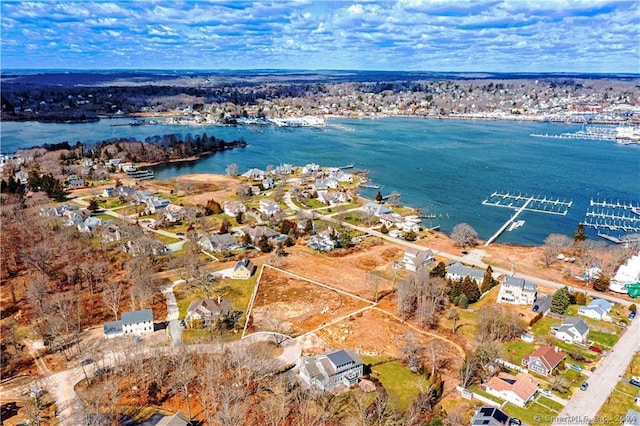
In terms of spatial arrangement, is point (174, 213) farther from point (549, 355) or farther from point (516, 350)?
point (549, 355)

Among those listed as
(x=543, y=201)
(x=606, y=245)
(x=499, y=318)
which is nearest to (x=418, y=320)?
(x=499, y=318)

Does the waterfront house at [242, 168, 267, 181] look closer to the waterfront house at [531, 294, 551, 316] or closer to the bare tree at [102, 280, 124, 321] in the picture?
the bare tree at [102, 280, 124, 321]

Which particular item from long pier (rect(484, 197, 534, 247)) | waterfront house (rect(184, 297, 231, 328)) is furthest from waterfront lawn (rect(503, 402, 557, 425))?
long pier (rect(484, 197, 534, 247))

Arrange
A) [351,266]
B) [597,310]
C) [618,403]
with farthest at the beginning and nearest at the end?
1. [351,266]
2. [597,310]
3. [618,403]

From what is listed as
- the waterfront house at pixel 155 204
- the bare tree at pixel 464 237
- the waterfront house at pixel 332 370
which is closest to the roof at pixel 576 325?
the waterfront house at pixel 332 370

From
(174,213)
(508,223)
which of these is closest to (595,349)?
(508,223)

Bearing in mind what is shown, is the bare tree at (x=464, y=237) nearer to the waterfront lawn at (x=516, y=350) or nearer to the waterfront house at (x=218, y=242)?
the waterfront lawn at (x=516, y=350)
